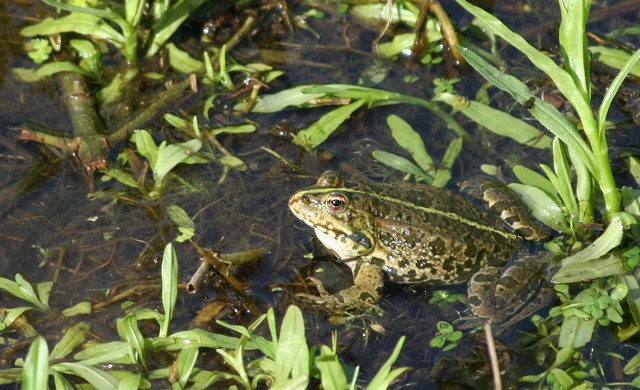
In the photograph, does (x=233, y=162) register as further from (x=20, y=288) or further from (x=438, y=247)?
(x=20, y=288)

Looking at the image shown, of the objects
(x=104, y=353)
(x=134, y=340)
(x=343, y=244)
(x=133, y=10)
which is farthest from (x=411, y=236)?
(x=133, y=10)

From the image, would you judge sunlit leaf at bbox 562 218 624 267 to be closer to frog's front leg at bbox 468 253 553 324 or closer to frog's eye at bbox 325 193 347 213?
frog's front leg at bbox 468 253 553 324

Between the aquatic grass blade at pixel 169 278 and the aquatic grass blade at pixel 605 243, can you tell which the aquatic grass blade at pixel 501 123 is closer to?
the aquatic grass blade at pixel 605 243

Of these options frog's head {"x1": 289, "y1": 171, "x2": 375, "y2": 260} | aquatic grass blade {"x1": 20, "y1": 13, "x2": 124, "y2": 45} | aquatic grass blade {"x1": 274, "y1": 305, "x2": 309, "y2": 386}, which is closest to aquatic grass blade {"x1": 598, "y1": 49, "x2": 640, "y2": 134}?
frog's head {"x1": 289, "y1": 171, "x2": 375, "y2": 260}

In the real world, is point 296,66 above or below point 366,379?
above

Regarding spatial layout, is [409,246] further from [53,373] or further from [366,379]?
[53,373]

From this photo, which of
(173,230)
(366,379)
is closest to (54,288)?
(173,230)

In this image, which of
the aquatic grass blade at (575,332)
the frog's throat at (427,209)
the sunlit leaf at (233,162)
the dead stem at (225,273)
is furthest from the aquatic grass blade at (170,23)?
the aquatic grass blade at (575,332)
